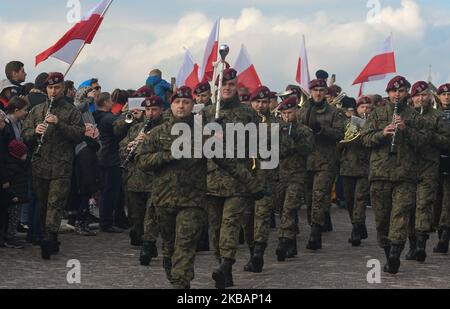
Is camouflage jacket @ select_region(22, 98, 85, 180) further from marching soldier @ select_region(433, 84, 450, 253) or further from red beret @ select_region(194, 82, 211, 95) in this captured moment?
marching soldier @ select_region(433, 84, 450, 253)

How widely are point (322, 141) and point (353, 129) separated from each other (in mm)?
1056

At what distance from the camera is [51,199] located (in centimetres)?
1260

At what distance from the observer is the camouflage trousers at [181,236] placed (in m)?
9.15

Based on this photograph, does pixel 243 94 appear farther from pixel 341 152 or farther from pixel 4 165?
pixel 4 165

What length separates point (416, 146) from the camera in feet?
38.3

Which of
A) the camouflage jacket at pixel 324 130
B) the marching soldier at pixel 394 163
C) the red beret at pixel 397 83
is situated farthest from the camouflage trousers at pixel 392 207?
the camouflage jacket at pixel 324 130

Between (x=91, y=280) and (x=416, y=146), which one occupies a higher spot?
(x=416, y=146)

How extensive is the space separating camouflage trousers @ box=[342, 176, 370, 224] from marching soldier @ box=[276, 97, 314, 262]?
2.23 m

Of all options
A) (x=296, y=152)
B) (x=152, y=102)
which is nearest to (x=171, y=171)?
(x=152, y=102)

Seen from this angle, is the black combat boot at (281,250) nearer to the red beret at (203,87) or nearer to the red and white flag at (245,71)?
the red beret at (203,87)

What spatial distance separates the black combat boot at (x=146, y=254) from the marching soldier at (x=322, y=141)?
9.74 feet

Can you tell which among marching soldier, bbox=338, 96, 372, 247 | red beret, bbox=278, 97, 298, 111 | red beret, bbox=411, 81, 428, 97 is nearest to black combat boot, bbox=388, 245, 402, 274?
red beret, bbox=411, 81, 428, 97
